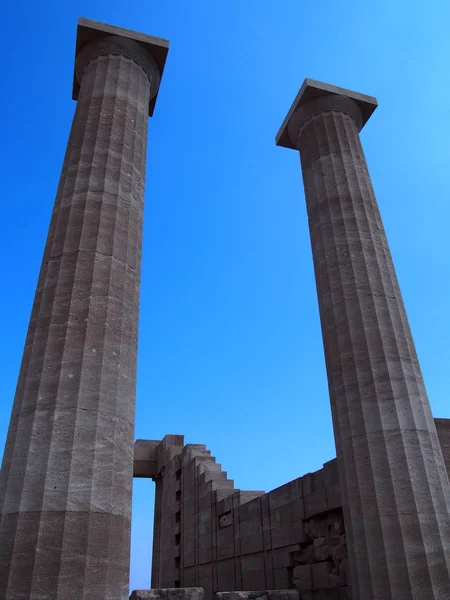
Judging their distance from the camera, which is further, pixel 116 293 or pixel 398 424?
pixel 398 424

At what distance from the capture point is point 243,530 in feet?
57.7

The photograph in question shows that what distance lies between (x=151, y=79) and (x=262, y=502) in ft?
42.5

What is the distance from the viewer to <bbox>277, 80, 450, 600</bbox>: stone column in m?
10.3

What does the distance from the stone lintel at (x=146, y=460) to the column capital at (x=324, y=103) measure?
16719 millimetres

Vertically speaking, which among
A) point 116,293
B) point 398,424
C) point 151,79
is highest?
point 151,79

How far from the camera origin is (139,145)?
13.5m

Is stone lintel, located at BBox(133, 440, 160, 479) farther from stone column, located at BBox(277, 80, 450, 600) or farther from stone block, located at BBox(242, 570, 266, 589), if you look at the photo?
stone column, located at BBox(277, 80, 450, 600)

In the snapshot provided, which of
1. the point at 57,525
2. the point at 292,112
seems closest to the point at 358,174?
the point at 292,112

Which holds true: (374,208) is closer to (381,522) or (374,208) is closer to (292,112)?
(292,112)

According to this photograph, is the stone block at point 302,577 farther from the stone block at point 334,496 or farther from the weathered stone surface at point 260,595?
the weathered stone surface at point 260,595

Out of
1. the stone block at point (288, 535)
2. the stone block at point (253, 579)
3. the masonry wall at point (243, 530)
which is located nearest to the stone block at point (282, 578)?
the masonry wall at point (243, 530)

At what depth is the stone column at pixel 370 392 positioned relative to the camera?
10.3 metres

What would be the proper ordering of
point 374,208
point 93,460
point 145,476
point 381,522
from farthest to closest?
1. point 145,476
2. point 374,208
3. point 381,522
4. point 93,460

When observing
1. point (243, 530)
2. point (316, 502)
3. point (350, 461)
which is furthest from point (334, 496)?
point (243, 530)
